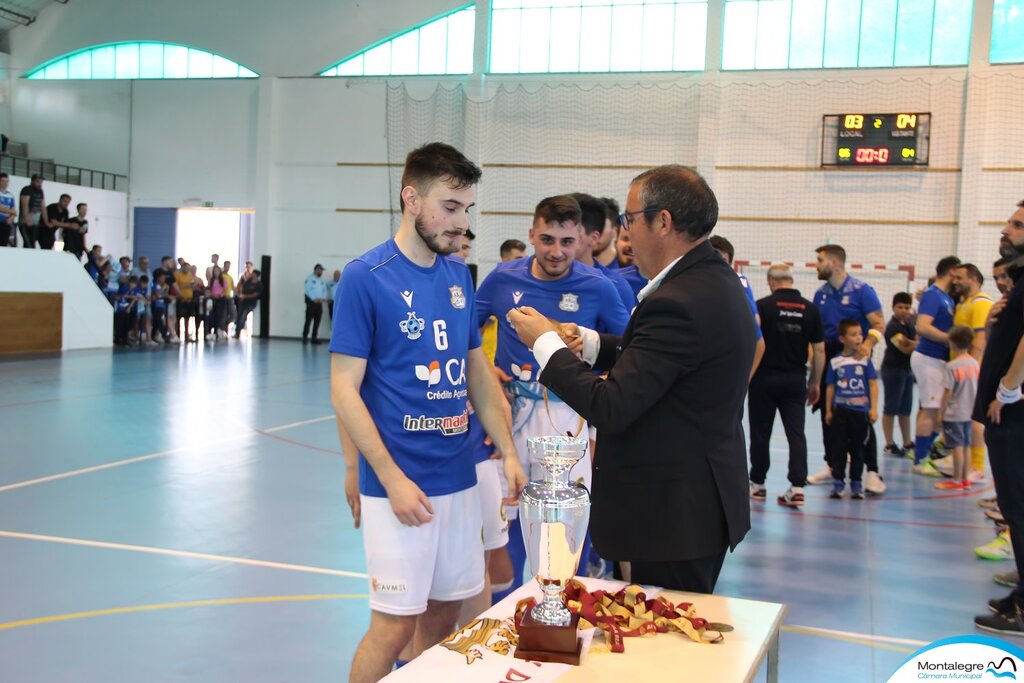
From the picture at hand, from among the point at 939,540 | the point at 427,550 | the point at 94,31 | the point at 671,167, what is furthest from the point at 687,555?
the point at 94,31

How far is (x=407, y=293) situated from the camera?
2771 millimetres

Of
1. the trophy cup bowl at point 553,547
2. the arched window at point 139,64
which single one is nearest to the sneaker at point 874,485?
the trophy cup bowl at point 553,547

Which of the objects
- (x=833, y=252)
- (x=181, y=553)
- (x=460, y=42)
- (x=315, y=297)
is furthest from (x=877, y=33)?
(x=181, y=553)

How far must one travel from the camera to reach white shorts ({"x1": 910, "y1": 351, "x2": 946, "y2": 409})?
8.46 meters

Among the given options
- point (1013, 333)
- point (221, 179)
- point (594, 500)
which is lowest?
point (594, 500)

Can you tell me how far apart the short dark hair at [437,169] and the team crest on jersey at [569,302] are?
1406 mm

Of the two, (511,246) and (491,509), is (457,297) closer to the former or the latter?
(491,509)

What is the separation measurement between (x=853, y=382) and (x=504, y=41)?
15.9 metres

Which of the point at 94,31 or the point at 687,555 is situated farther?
the point at 94,31

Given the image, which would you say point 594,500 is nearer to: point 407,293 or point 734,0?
point 407,293

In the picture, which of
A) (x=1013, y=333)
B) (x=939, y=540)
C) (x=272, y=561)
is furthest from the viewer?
(x=939, y=540)

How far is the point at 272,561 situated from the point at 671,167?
12.1ft

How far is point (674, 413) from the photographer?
2430mm

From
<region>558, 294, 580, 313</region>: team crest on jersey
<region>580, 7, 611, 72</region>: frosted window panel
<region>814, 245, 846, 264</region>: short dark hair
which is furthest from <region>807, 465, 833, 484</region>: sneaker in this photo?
<region>580, 7, 611, 72</region>: frosted window panel
